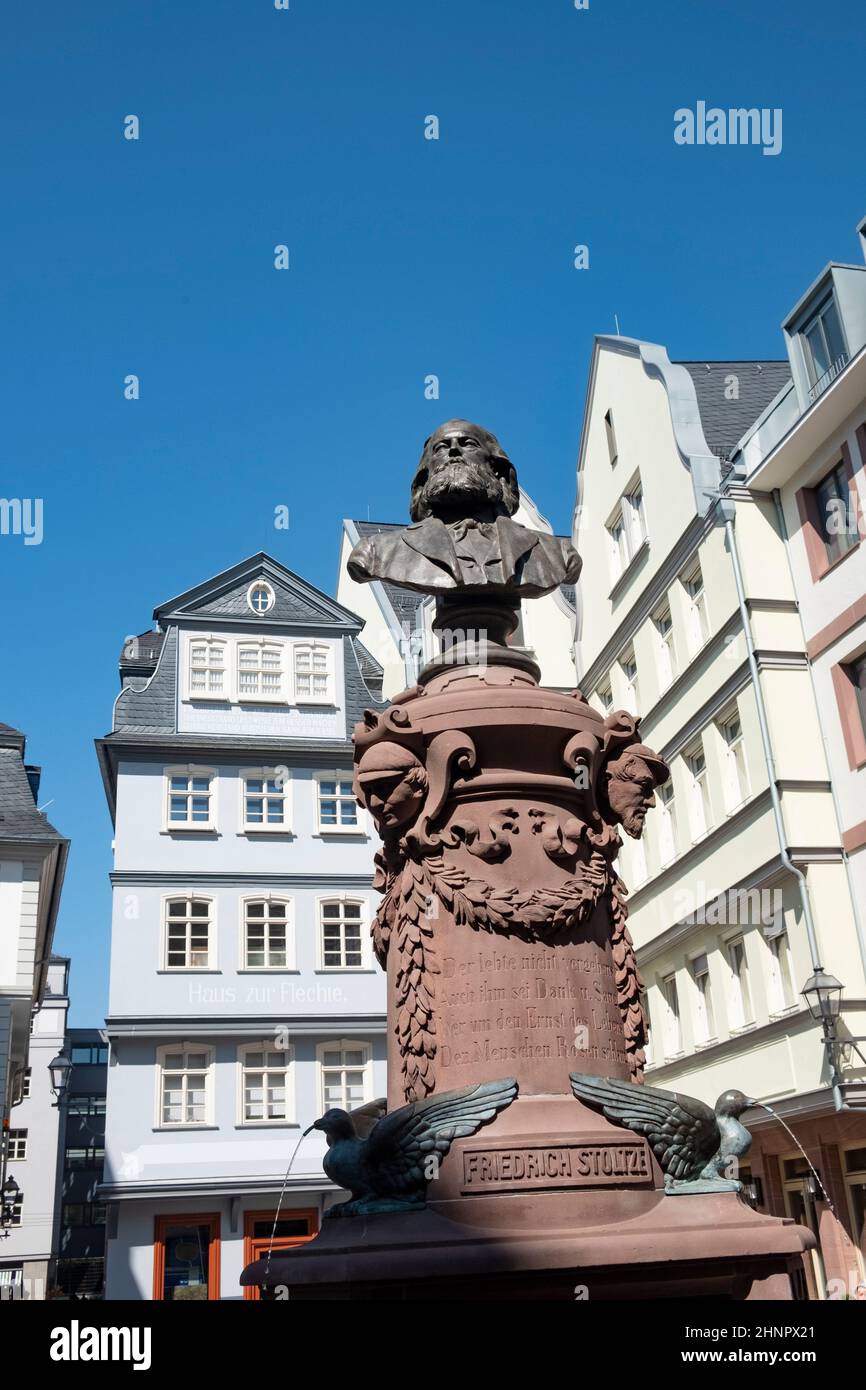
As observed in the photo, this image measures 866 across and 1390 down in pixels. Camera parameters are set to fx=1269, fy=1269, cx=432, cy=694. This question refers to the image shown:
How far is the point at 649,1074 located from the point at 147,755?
45.4 feet

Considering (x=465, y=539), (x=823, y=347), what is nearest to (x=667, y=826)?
(x=823, y=347)

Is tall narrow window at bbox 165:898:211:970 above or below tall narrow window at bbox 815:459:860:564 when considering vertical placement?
below

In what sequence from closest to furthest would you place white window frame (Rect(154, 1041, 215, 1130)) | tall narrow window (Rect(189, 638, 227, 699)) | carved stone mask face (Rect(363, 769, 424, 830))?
carved stone mask face (Rect(363, 769, 424, 830)) < white window frame (Rect(154, 1041, 215, 1130)) < tall narrow window (Rect(189, 638, 227, 699))

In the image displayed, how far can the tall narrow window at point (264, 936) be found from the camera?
29656 millimetres

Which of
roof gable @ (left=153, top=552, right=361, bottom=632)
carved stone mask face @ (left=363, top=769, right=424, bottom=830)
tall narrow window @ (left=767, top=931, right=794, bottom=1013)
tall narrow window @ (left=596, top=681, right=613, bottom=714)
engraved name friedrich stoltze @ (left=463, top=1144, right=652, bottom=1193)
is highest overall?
roof gable @ (left=153, top=552, right=361, bottom=632)

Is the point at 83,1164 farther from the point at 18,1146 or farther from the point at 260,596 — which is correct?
the point at 260,596

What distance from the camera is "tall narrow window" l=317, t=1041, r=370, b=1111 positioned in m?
29.0

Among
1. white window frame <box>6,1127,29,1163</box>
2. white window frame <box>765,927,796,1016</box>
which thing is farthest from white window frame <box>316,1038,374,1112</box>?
white window frame <box>6,1127,29,1163</box>

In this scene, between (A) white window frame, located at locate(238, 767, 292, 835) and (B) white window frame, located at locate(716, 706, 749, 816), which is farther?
(A) white window frame, located at locate(238, 767, 292, 835)

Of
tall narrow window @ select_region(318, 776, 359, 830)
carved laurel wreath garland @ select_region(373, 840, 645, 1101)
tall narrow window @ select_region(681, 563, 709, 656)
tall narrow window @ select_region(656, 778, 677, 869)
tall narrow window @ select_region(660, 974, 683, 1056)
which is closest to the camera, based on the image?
carved laurel wreath garland @ select_region(373, 840, 645, 1101)

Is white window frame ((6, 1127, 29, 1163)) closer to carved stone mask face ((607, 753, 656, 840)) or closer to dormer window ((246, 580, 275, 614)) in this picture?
dormer window ((246, 580, 275, 614))

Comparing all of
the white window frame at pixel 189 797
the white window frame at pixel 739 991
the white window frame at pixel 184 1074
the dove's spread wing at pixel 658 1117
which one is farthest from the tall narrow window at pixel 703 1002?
the dove's spread wing at pixel 658 1117

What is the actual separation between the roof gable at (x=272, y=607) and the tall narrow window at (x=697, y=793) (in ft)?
38.9
